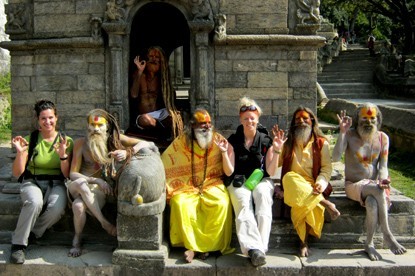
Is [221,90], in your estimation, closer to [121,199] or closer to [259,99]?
[259,99]

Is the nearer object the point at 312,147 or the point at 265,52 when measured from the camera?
the point at 312,147

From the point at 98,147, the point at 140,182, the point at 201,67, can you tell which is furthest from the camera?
the point at 201,67

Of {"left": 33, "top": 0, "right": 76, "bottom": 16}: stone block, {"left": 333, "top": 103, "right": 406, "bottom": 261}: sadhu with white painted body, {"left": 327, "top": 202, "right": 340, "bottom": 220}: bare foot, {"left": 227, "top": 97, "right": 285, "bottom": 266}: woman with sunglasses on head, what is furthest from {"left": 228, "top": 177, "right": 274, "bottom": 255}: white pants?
{"left": 33, "top": 0, "right": 76, "bottom": 16}: stone block

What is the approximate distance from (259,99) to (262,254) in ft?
11.6

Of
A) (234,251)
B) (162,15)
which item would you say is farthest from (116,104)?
(234,251)

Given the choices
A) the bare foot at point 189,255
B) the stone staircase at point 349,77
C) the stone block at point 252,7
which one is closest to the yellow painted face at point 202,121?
the bare foot at point 189,255

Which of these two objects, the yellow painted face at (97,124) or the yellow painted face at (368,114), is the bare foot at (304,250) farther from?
the yellow painted face at (97,124)

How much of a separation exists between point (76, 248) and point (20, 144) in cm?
131

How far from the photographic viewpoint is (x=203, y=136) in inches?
218

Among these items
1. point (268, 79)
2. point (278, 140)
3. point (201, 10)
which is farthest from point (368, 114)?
point (201, 10)

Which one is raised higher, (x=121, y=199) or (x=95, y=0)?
(x=95, y=0)

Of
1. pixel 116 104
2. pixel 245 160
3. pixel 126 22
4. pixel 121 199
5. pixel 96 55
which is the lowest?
pixel 121 199

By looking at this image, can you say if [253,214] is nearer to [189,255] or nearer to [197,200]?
[197,200]

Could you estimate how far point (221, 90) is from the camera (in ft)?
25.8
